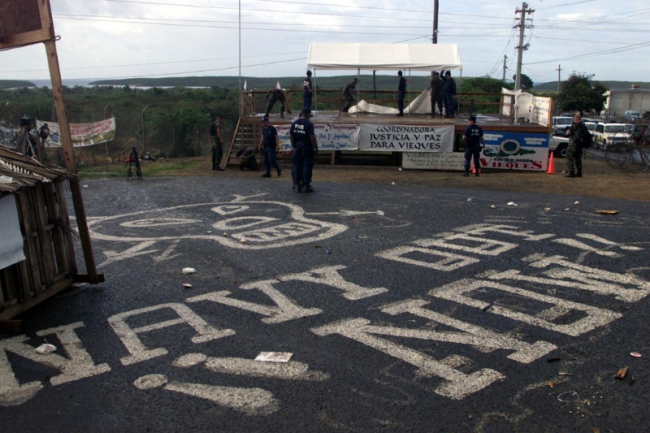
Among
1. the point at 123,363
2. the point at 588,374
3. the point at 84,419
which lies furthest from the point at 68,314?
the point at 588,374

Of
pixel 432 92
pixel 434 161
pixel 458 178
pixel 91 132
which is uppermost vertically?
pixel 432 92

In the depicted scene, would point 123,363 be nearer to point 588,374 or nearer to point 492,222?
point 588,374

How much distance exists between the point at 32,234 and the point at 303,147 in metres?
7.22

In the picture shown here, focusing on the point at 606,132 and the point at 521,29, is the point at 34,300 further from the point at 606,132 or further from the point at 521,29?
the point at 521,29

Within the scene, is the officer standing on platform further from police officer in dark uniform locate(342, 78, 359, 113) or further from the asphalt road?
the asphalt road

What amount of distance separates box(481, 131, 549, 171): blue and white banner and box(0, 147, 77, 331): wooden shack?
1532 centimetres

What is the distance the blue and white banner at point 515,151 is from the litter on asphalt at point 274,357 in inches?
611

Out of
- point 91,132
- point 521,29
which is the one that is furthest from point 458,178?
point 521,29

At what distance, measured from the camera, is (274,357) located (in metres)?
4.46

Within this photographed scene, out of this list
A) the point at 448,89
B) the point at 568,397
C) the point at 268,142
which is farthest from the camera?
the point at 448,89

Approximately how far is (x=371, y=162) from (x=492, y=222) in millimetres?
11879

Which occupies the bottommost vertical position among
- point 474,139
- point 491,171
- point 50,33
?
point 491,171

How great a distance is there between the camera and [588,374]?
411cm

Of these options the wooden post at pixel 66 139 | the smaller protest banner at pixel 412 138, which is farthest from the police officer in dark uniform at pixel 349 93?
the wooden post at pixel 66 139
